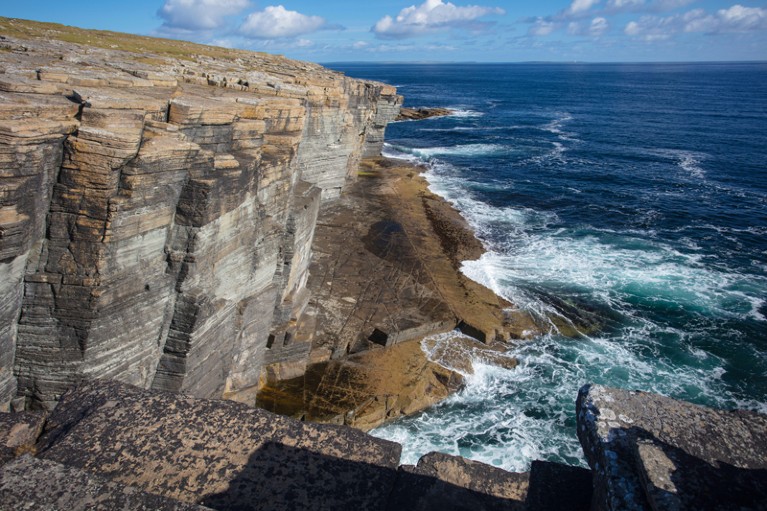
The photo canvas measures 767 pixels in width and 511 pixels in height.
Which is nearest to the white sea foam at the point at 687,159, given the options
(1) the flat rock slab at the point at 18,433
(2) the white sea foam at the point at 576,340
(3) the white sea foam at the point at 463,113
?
(2) the white sea foam at the point at 576,340

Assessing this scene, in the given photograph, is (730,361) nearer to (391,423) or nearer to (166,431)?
(391,423)

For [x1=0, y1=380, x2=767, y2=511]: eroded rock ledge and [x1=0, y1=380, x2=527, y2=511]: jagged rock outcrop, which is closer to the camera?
[x1=0, y1=380, x2=767, y2=511]: eroded rock ledge

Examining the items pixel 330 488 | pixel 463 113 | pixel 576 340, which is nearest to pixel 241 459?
pixel 330 488

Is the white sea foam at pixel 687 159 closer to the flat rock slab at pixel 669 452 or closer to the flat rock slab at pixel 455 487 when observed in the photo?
the flat rock slab at pixel 669 452

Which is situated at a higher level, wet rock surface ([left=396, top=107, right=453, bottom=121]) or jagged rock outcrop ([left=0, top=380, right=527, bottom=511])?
wet rock surface ([left=396, top=107, right=453, bottom=121])

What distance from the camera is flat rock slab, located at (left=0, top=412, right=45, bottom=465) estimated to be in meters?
3.65

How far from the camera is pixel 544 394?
646 inches

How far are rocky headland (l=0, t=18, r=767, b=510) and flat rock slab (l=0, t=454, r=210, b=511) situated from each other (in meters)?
0.01

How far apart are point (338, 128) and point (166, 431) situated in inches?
947

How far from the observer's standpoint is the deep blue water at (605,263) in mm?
15664

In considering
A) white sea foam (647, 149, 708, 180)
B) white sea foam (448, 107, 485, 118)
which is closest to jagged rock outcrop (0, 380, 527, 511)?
white sea foam (647, 149, 708, 180)

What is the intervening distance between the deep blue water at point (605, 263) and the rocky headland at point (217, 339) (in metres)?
1.60

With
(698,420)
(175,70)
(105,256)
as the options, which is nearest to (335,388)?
(105,256)

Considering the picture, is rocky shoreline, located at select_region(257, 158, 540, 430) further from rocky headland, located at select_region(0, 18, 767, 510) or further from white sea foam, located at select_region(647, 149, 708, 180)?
white sea foam, located at select_region(647, 149, 708, 180)
